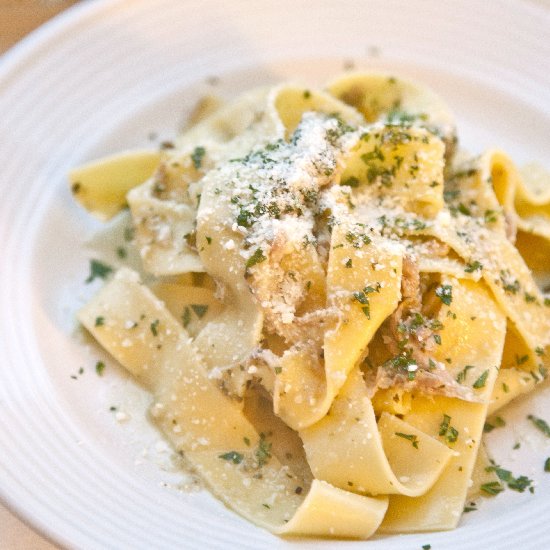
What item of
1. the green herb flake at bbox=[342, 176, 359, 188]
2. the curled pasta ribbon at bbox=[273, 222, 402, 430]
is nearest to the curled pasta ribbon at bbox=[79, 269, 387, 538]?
the curled pasta ribbon at bbox=[273, 222, 402, 430]

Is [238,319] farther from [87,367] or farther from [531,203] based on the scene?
[531,203]

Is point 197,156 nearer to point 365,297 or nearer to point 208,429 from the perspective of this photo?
point 365,297

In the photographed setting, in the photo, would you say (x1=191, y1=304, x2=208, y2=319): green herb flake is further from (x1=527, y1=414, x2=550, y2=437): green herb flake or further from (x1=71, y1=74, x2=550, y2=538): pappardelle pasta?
(x1=527, y1=414, x2=550, y2=437): green herb flake

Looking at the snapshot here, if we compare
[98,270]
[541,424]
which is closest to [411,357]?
[541,424]

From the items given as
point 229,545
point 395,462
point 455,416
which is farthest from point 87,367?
point 455,416

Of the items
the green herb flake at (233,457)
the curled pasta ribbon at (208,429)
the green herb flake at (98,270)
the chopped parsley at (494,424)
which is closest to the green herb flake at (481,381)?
the chopped parsley at (494,424)
